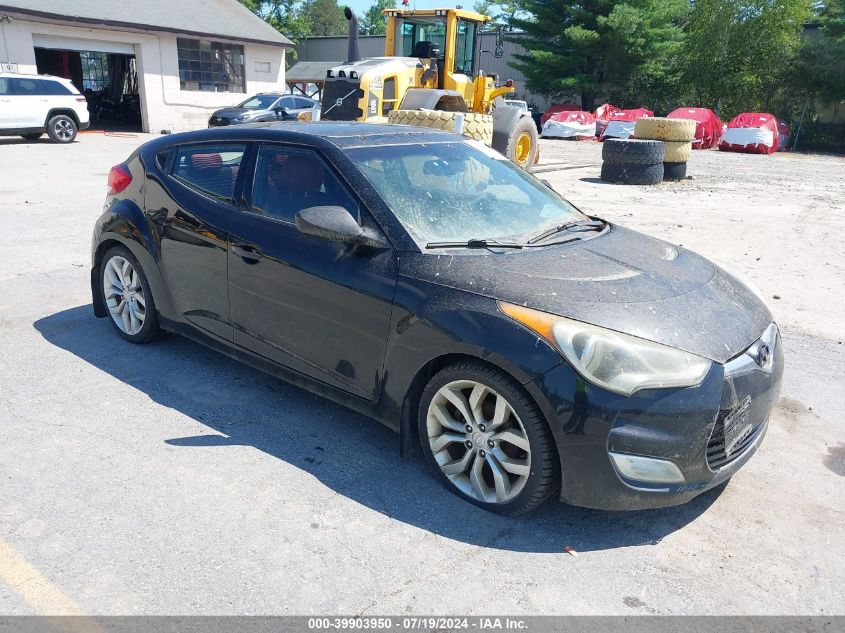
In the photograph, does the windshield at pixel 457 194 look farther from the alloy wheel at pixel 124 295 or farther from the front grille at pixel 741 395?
the alloy wheel at pixel 124 295

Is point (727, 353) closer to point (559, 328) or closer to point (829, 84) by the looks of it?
point (559, 328)

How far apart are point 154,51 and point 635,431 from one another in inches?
1056

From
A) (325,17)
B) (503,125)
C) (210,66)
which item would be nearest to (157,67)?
(210,66)

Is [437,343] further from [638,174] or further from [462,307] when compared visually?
[638,174]

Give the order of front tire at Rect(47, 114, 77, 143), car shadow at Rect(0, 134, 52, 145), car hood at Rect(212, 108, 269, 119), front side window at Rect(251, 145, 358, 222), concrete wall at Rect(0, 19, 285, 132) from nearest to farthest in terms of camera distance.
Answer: front side window at Rect(251, 145, 358, 222)
front tire at Rect(47, 114, 77, 143)
car shadow at Rect(0, 134, 52, 145)
car hood at Rect(212, 108, 269, 119)
concrete wall at Rect(0, 19, 285, 132)

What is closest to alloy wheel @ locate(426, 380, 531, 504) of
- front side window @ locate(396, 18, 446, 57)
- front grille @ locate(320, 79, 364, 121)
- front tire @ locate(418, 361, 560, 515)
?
front tire @ locate(418, 361, 560, 515)

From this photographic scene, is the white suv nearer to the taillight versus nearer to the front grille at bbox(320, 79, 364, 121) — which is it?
the front grille at bbox(320, 79, 364, 121)

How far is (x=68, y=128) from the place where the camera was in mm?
20266

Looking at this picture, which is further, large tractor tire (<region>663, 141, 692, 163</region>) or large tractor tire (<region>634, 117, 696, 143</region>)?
large tractor tire (<region>663, 141, 692, 163</region>)

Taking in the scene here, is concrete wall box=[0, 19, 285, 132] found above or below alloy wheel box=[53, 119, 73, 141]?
Answer: above

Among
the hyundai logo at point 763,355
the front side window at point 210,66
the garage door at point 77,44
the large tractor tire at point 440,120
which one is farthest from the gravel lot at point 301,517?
the front side window at point 210,66

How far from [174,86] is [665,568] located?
27.1 meters

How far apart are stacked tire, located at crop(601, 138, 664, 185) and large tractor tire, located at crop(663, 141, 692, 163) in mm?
769

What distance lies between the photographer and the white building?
22.2m
